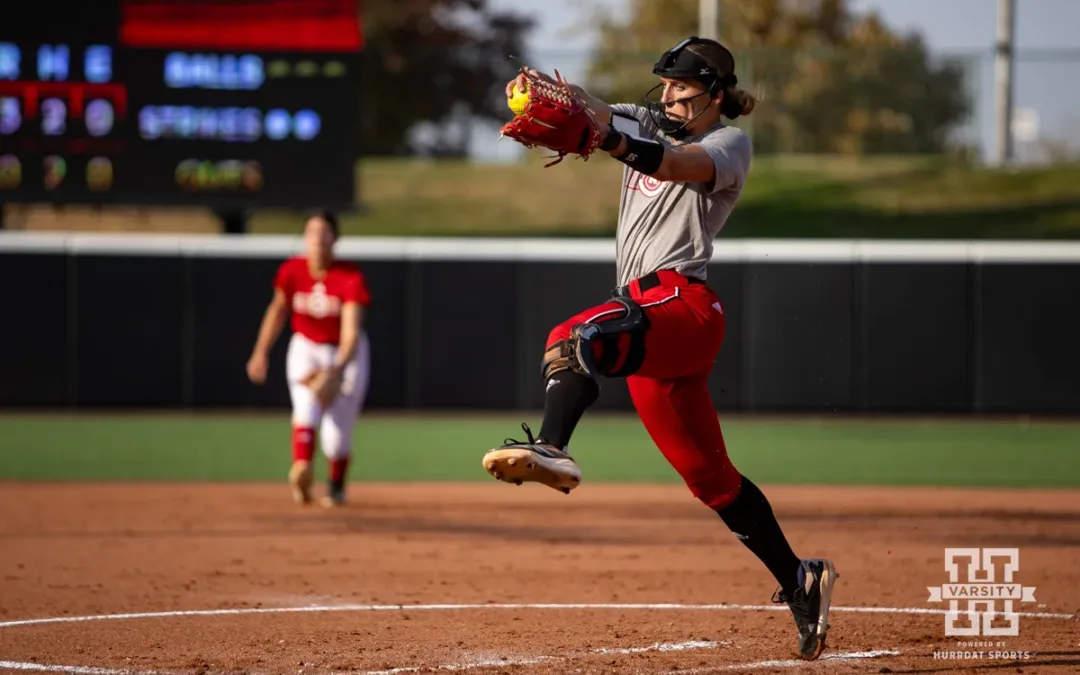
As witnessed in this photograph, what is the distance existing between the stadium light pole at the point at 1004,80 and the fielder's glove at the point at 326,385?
16.3m

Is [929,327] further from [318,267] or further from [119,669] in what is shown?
[119,669]

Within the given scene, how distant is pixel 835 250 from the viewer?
17.7 m

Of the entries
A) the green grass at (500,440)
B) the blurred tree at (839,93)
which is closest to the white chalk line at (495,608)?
the green grass at (500,440)

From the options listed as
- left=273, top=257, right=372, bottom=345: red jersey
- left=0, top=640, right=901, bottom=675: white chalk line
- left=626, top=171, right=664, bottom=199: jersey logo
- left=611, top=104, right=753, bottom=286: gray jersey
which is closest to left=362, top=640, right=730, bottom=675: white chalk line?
left=0, top=640, right=901, bottom=675: white chalk line

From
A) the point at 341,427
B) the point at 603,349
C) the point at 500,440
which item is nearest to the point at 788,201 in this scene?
the point at 500,440

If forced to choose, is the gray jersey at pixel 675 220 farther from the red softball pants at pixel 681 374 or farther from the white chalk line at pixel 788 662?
the white chalk line at pixel 788 662

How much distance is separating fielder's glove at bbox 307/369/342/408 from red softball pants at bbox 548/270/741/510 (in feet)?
17.2

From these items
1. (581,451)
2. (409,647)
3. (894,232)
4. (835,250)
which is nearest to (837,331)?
(835,250)

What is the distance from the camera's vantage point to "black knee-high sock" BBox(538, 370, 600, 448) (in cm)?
474

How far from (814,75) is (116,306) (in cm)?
1201

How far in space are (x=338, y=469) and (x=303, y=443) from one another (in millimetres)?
426

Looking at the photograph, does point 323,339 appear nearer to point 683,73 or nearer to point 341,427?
point 341,427

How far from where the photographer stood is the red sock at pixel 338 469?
1059 cm

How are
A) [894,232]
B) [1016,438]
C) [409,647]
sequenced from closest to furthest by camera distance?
[409,647] → [1016,438] → [894,232]
